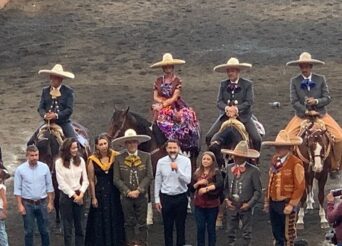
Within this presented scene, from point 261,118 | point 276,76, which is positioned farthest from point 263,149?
point 276,76

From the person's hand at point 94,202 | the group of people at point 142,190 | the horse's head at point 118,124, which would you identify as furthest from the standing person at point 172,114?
the person's hand at point 94,202

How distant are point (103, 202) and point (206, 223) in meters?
1.44

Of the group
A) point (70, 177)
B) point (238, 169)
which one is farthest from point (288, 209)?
point (70, 177)

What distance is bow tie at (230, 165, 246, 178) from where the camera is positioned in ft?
48.6

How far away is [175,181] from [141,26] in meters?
16.6

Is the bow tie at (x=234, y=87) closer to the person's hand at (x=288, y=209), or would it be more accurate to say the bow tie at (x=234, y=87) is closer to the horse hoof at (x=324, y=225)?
the horse hoof at (x=324, y=225)

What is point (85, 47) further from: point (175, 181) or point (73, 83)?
point (175, 181)

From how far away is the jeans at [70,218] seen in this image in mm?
15211

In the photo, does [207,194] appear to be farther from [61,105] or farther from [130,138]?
[61,105]

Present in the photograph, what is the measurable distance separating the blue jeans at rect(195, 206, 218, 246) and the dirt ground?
479cm

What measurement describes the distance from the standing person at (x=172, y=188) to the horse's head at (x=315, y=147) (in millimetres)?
2292

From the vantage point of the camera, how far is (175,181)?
1512 centimetres

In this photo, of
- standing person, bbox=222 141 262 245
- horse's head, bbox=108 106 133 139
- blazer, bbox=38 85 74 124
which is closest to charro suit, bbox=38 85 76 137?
blazer, bbox=38 85 74 124

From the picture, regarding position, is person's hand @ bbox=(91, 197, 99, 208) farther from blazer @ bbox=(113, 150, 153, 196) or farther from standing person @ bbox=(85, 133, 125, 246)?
blazer @ bbox=(113, 150, 153, 196)
